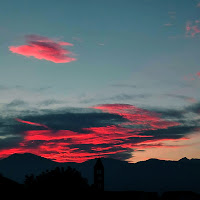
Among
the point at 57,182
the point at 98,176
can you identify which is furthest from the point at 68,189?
the point at 98,176

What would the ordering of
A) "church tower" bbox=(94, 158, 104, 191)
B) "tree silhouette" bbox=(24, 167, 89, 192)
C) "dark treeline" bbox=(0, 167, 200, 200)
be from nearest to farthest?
1. "dark treeline" bbox=(0, 167, 200, 200)
2. "tree silhouette" bbox=(24, 167, 89, 192)
3. "church tower" bbox=(94, 158, 104, 191)

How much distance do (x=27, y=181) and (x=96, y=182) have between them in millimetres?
12973

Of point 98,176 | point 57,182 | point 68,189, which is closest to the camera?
point 68,189

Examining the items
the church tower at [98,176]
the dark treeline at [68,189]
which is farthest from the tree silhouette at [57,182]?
the church tower at [98,176]

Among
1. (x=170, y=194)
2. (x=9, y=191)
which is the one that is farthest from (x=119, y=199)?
(x=9, y=191)

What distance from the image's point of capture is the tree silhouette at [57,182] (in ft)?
191

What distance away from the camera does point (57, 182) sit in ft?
196

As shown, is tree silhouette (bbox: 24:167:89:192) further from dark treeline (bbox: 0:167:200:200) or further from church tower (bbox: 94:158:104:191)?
church tower (bbox: 94:158:104:191)

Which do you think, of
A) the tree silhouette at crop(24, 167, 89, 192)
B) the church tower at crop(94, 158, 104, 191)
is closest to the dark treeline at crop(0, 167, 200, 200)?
the tree silhouette at crop(24, 167, 89, 192)

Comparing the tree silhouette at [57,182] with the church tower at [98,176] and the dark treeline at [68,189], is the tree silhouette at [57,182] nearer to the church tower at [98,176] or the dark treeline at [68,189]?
the dark treeline at [68,189]

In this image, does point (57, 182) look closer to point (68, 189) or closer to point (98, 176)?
point (68, 189)

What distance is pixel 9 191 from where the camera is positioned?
41.9 m

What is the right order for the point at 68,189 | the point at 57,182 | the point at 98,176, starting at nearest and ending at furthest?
the point at 68,189, the point at 57,182, the point at 98,176

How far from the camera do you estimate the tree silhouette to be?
58.1m
